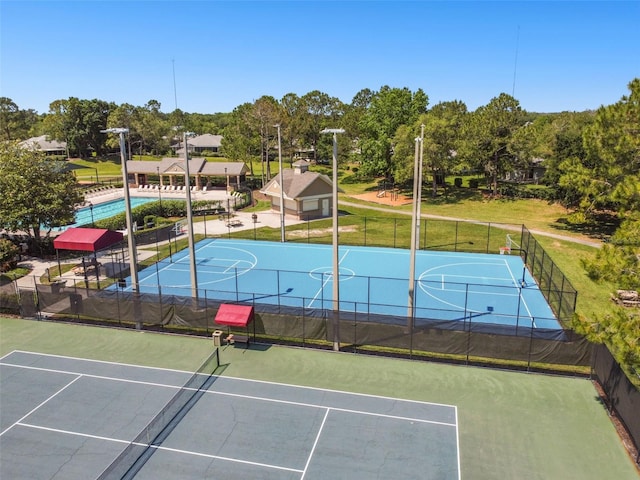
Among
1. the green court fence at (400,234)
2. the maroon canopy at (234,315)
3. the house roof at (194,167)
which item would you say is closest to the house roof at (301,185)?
the green court fence at (400,234)

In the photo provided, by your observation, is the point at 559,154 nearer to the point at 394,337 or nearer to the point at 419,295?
the point at 419,295

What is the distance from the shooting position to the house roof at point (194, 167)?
68.1 meters

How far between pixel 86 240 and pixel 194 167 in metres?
42.3

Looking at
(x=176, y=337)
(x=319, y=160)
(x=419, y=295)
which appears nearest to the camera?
(x=176, y=337)

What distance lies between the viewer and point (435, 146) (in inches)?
2261

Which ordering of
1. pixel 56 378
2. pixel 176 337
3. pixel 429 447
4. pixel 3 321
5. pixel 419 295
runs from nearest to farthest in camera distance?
1. pixel 429 447
2. pixel 56 378
3. pixel 176 337
4. pixel 3 321
5. pixel 419 295

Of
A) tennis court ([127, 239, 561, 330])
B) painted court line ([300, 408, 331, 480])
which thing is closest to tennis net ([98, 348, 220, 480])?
painted court line ([300, 408, 331, 480])

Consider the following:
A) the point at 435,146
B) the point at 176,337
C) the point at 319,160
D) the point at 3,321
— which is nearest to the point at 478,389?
the point at 176,337

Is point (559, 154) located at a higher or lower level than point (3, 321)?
higher

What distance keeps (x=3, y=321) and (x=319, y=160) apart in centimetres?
8681

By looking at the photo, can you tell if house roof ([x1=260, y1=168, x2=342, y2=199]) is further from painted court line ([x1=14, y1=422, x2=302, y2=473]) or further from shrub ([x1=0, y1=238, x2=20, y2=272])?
painted court line ([x1=14, y1=422, x2=302, y2=473])

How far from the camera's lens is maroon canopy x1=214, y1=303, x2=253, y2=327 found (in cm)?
2089

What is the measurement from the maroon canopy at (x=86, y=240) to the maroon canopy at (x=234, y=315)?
41.3 feet

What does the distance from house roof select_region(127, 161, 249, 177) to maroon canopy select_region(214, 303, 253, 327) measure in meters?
48.0
